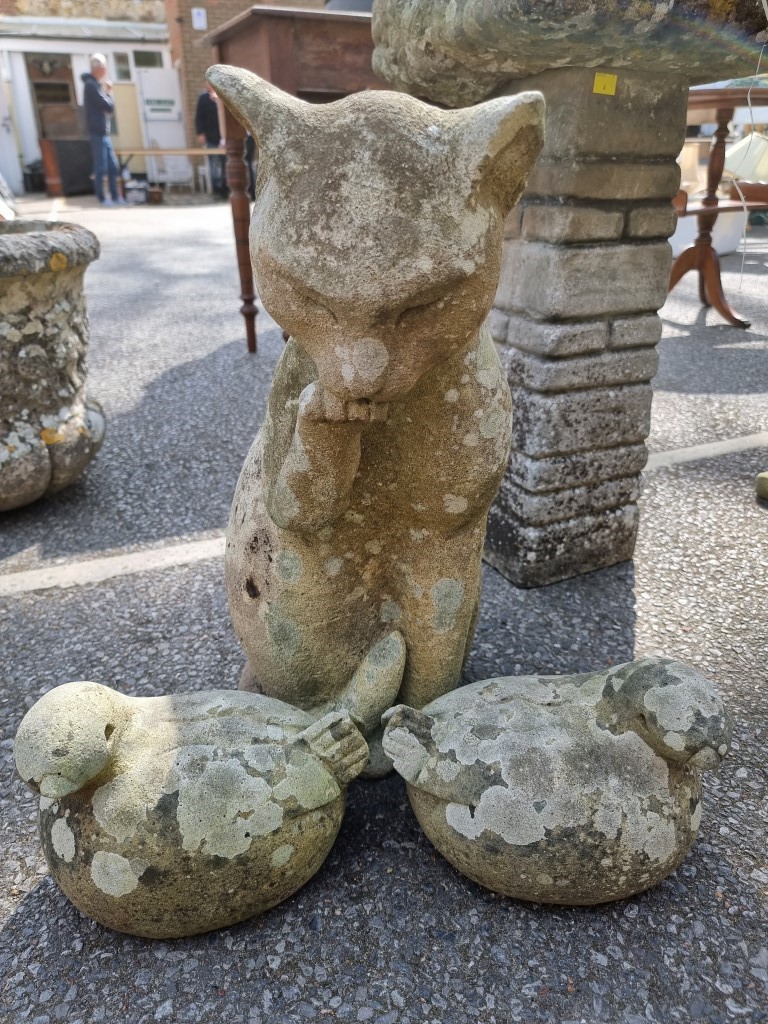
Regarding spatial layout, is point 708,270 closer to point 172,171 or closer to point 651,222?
point 651,222

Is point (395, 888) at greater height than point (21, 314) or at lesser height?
lesser

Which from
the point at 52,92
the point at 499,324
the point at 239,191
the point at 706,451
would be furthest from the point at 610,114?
the point at 52,92

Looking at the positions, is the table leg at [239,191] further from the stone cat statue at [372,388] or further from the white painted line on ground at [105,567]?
the stone cat statue at [372,388]

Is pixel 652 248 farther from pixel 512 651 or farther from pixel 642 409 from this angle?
pixel 512 651

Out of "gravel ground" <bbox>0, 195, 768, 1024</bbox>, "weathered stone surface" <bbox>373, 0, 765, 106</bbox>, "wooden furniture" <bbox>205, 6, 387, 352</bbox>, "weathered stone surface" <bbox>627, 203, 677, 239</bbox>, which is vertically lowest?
"gravel ground" <bbox>0, 195, 768, 1024</bbox>

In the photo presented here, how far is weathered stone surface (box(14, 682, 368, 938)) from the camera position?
115 centimetres

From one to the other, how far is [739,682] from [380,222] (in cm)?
151

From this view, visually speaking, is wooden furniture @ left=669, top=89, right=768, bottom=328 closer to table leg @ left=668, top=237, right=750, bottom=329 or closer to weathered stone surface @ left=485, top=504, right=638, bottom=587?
table leg @ left=668, top=237, right=750, bottom=329

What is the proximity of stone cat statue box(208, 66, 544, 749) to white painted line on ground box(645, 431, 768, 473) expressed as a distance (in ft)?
6.46

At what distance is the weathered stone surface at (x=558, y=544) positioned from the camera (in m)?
2.30

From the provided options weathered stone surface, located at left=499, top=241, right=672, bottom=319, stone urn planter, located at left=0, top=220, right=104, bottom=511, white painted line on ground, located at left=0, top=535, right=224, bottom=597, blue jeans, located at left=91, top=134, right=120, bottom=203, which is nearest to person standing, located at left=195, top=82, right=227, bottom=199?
blue jeans, located at left=91, top=134, right=120, bottom=203

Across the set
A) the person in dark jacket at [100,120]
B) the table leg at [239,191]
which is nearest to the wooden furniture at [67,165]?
the person in dark jacket at [100,120]

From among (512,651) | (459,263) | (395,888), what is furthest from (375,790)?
(459,263)

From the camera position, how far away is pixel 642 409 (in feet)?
7.51
